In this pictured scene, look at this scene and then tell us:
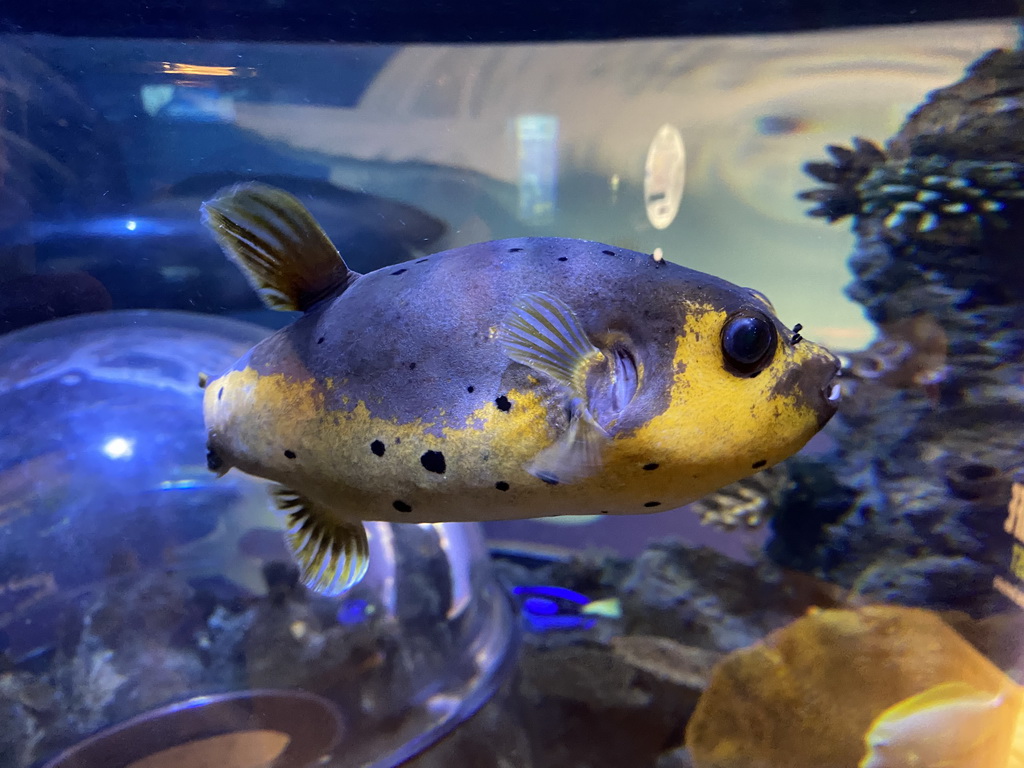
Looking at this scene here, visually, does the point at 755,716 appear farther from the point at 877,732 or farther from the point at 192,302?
the point at 192,302

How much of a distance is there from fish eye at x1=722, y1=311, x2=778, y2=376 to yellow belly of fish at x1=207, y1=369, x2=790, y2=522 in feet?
0.38

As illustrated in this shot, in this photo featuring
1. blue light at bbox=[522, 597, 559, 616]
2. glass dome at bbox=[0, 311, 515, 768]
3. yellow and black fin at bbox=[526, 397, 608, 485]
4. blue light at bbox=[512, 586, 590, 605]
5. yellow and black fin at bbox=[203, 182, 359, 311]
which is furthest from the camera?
blue light at bbox=[512, 586, 590, 605]

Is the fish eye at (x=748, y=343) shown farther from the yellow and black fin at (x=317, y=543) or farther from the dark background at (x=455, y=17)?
the dark background at (x=455, y=17)

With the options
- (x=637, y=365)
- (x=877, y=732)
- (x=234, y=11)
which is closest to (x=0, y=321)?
(x=234, y=11)

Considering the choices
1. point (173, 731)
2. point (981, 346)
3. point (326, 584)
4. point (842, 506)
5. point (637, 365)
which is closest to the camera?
point (637, 365)

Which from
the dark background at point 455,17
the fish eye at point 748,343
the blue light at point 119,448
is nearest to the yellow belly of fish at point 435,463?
the fish eye at point 748,343

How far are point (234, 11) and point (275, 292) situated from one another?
1.28 metres

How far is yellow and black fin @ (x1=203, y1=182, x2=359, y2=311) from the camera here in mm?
822

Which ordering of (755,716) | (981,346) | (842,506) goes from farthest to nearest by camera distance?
(842,506)
(981,346)
(755,716)

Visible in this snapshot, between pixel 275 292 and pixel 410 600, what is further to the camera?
pixel 410 600

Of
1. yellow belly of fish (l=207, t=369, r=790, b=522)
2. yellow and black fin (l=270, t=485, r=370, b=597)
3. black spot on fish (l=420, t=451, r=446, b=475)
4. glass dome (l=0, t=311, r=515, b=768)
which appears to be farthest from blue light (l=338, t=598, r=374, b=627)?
black spot on fish (l=420, t=451, r=446, b=475)

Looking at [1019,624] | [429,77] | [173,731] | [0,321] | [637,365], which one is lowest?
[173,731]

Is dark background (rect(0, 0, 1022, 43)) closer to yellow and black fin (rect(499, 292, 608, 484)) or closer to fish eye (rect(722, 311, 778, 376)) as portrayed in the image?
yellow and black fin (rect(499, 292, 608, 484))

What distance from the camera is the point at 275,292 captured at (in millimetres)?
886
